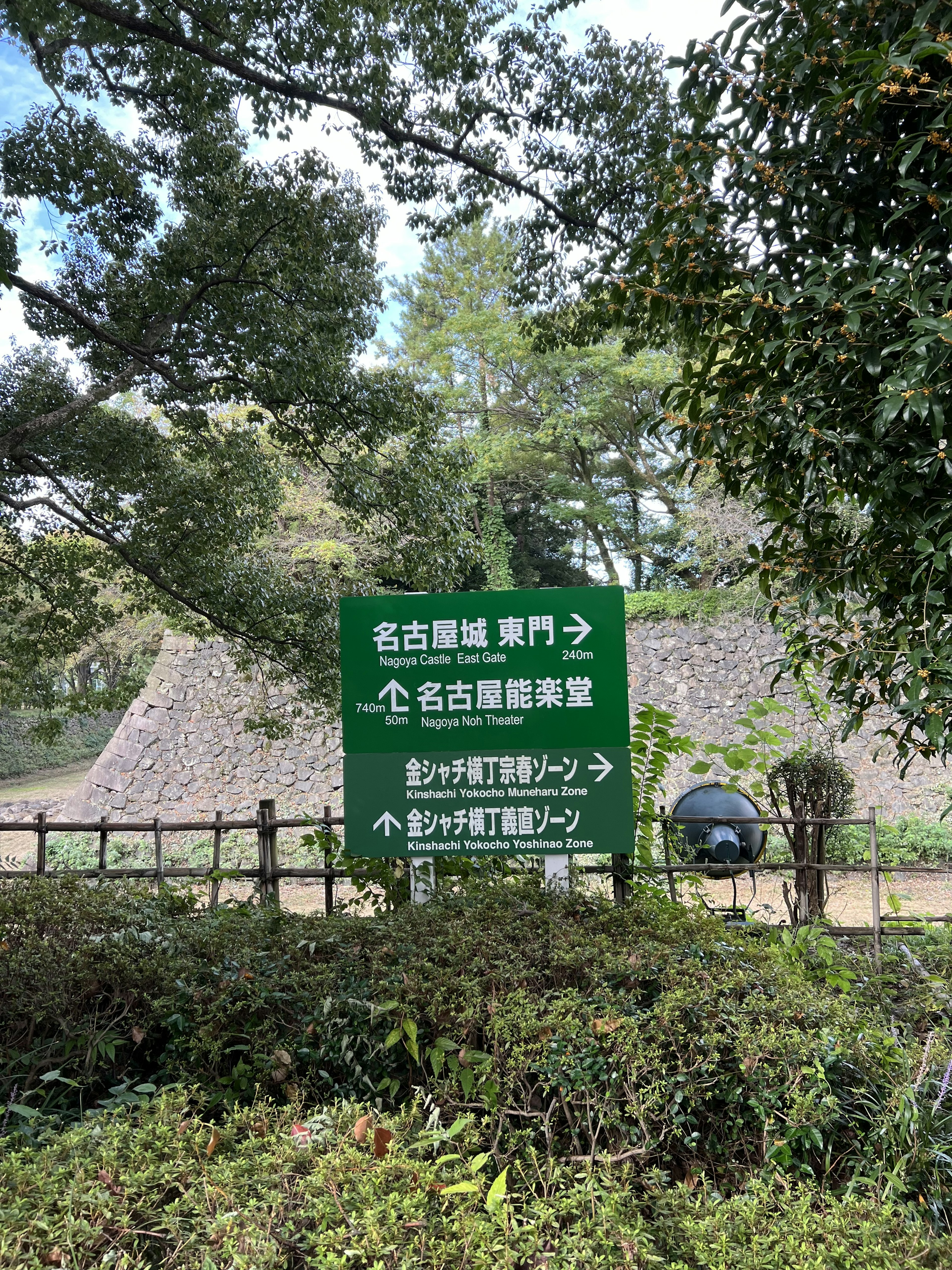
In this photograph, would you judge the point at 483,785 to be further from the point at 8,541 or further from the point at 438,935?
the point at 8,541

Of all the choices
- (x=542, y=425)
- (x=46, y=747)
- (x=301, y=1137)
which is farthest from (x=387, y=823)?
(x=46, y=747)

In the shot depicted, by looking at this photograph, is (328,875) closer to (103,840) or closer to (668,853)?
(668,853)

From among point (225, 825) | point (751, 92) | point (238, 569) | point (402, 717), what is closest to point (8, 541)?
point (238, 569)

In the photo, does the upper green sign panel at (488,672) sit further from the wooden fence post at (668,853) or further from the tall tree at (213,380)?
the tall tree at (213,380)

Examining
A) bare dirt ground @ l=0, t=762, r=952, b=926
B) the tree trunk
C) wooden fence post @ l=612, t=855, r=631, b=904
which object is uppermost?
the tree trunk

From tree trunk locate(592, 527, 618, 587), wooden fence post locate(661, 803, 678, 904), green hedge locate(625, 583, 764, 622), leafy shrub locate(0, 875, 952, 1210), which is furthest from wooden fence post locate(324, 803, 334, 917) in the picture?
tree trunk locate(592, 527, 618, 587)

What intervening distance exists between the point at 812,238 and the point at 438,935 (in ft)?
8.61

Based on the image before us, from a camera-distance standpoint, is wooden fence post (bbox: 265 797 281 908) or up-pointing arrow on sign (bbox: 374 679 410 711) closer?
up-pointing arrow on sign (bbox: 374 679 410 711)

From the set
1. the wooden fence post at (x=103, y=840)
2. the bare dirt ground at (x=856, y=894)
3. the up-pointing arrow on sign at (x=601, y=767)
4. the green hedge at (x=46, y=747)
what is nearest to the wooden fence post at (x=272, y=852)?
the wooden fence post at (x=103, y=840)

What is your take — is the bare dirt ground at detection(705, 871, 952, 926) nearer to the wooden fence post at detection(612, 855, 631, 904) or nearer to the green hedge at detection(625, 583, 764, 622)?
the wooden fence post at detection(612, 855, 631, 904)

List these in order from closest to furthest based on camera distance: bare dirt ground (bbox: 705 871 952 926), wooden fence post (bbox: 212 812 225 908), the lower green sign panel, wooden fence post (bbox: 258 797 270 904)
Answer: the lower green sign panel < wooden fence post (bbox: 212 812 225 908) < wooden fence post (bbox: 258 797 270 904) < bare dirt ground (bbox: 705 871 952 926)

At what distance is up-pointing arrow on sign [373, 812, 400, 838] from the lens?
3594 mm

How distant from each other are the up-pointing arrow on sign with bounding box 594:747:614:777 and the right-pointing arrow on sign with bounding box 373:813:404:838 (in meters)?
0.85

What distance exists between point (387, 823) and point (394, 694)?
547 millimetres
